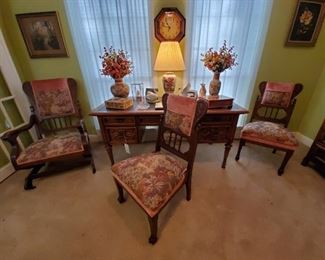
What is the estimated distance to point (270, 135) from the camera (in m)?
1.79

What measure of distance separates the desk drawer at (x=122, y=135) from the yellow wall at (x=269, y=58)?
887mm

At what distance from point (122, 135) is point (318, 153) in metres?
2.32

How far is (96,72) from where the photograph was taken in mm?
2256

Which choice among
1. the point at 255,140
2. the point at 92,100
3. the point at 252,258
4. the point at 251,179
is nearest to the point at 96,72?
the point at 92,100

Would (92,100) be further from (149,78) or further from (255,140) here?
(255,140)

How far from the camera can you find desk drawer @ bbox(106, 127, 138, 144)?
173 centimetres

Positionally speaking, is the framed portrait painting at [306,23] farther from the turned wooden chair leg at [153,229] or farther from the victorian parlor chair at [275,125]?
the turned wooden chair leg at [153,229]

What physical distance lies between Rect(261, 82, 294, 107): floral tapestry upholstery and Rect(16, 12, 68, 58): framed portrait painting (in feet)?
8.55

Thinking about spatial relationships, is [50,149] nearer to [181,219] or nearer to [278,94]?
[181,219]

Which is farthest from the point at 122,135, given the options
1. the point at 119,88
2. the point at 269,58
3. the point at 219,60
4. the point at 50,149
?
the point at 269,58

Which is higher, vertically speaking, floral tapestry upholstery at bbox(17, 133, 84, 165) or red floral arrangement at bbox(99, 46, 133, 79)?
red floral arrangement at bbox(99, 46, 133, 79)

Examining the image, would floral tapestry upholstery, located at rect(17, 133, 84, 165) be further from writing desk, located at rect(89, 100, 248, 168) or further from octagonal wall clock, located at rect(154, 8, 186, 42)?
octagonal wall clock, located at rect(154, 8, 186, 42)

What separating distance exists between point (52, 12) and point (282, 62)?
2.92 metres

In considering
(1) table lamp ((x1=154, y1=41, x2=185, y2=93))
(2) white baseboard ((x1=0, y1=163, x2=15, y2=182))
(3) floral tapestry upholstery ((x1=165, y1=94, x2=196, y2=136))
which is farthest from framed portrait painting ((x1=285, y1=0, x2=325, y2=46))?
(2) white baseboard ((x1=0, y1=163, x2=15, y2=182))
